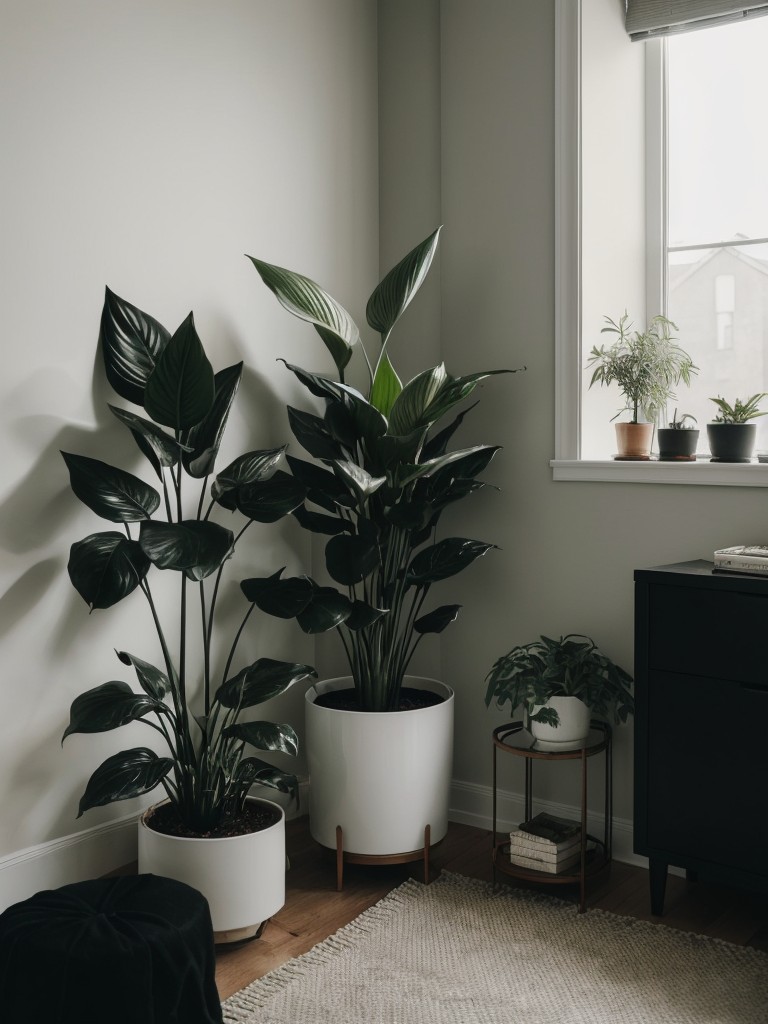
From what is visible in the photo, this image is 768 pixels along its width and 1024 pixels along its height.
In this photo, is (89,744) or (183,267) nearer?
(89,744)

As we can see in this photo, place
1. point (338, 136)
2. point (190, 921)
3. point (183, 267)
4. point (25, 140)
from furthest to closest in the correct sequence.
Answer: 1. point (338, 136)
2. point (183, 267)
3. point (25, 140)
4. point (190, 921)

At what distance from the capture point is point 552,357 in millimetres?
2703

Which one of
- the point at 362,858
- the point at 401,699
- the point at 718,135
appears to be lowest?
the point at 362,858

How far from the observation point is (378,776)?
2.41m

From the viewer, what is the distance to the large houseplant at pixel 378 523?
7.67 ft

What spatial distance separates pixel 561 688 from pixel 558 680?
0.03 m

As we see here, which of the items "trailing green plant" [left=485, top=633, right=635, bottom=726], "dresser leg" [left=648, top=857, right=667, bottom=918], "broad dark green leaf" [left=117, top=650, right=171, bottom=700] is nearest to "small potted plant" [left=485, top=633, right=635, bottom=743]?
"trailing green plant" [left=485, top=633, right=635, bottom=726]

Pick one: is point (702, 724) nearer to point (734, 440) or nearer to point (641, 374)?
point (734, 440)

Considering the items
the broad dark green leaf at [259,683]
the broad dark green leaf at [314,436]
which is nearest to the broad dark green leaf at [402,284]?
the broad dark green leaf at [314,436]

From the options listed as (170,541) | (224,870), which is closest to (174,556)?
(170,541)

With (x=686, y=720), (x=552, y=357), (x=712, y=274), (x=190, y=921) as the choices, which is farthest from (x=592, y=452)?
(x=190, y=921)

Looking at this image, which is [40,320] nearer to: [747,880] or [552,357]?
[552,357]

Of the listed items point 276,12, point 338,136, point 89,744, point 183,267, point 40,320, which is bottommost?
point 89,744

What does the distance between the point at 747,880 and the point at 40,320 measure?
76.1 inches
